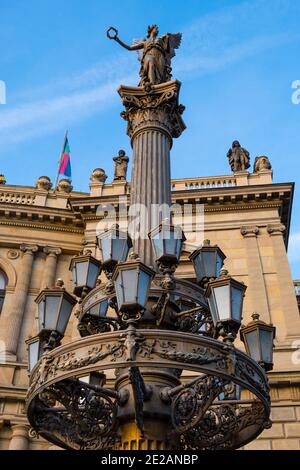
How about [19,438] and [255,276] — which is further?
[255,276]

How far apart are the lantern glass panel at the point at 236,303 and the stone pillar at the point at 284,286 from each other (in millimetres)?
11266

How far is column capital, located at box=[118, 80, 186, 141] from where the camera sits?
9.48 m

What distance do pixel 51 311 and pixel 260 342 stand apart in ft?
8.42

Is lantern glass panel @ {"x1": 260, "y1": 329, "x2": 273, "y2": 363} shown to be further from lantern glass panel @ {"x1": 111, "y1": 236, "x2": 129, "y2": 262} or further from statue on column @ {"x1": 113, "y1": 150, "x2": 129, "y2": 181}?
statue on column @ {"x1": 113, "y1": 150, "x2": 129, "y2": 181}

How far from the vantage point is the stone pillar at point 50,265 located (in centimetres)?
2011

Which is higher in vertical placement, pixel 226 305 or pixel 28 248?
pixel 28 248

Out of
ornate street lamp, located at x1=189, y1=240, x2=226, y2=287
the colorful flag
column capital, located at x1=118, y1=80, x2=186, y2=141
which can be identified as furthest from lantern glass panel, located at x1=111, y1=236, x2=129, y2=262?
the colorful flag

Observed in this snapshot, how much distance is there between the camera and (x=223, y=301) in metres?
6.33

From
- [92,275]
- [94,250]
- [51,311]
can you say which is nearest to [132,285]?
[51,311]

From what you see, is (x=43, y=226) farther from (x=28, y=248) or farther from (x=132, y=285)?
(x=132, y=285)

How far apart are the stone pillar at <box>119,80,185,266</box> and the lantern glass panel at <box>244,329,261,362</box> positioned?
71.9 inches
